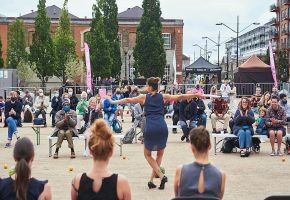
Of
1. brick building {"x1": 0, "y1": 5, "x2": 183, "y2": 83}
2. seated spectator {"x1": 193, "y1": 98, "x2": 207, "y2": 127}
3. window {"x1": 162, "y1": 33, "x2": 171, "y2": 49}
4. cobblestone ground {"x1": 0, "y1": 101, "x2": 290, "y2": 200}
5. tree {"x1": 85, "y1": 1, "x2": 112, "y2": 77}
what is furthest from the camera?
window {"x1": 162, "y1": 33, "x2": 171, "y2": 49}

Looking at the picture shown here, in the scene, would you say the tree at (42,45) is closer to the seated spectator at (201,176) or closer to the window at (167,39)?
the window at (167,39)

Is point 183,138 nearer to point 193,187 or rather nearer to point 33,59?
point 193,187

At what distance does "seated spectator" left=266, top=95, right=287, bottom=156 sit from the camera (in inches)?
650

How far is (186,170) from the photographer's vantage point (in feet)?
19.7

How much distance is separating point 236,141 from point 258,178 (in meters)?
4.44

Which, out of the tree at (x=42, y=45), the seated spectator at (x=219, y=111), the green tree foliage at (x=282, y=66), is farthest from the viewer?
the green tree foliage at (x=282, y=66)

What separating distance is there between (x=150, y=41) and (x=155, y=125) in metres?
59.2

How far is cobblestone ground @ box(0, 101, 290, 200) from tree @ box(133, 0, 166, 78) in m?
50.8

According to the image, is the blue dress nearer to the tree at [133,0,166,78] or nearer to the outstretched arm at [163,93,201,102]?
the outstretched arm at [163,93,201,102]

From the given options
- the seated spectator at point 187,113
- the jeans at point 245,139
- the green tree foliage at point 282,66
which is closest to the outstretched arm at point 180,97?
the jeans at point 245,139

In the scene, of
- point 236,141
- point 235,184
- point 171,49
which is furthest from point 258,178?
point 171,49

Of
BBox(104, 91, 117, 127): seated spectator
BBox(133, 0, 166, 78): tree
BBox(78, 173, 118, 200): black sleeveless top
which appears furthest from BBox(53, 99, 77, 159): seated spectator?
BBox(133, 0, 166, 78): tree

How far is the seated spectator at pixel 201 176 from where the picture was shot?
5.88 m

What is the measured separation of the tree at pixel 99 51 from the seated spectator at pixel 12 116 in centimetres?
4768
